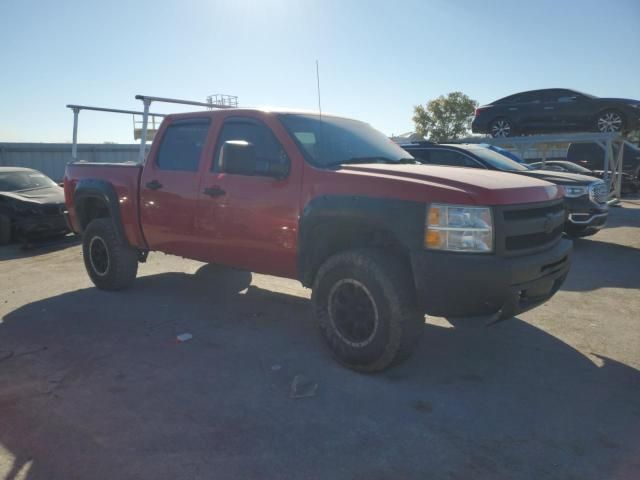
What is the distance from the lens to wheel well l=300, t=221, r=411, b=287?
3686 mm

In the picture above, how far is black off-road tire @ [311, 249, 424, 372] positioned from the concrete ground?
19 centimetres

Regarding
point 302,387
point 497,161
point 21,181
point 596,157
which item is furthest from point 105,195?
point 596,157

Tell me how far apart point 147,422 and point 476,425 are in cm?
198

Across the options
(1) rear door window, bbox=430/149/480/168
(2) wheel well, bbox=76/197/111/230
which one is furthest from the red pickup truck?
(1) rear door window, bbox=430/149/480/168

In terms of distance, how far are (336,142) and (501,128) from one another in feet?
38.8

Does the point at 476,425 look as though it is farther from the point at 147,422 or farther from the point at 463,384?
the point at 147,422

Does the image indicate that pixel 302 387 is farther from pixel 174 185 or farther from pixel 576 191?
pixel 576 191

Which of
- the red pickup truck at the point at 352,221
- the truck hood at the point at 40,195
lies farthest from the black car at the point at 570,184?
the truck hood at the point at 40,195

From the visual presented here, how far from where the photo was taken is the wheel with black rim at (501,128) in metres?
14.7

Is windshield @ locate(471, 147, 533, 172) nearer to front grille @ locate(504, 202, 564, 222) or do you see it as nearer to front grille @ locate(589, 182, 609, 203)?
front grille @ locate(589, 182, 609, 203)

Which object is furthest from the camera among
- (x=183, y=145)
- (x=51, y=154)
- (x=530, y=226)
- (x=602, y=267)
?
(x=51, y=154)

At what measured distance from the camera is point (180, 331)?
470 cm

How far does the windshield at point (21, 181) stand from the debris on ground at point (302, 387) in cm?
902

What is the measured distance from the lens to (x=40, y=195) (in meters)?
9.95
